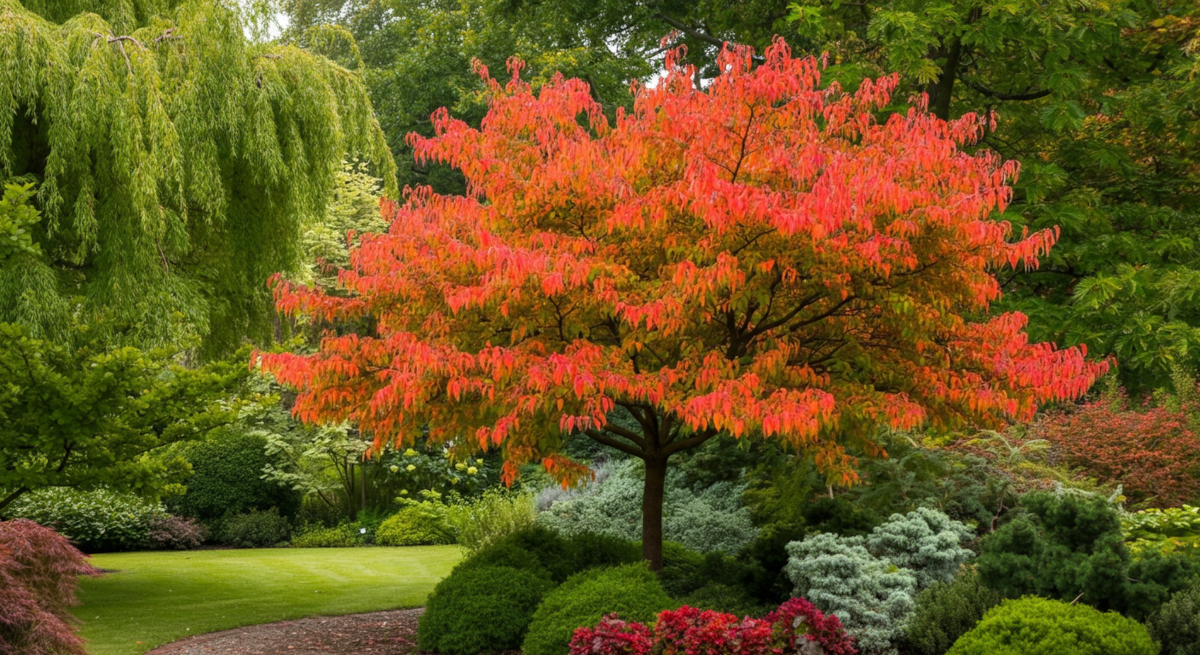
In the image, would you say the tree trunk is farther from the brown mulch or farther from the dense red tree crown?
the brown mulch

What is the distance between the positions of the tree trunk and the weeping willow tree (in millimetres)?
4624

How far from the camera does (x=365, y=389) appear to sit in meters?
7.77

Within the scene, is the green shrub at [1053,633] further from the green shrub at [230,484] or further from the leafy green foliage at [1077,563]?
the green shrub at [230,484]

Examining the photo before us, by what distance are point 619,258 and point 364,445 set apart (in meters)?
12.5

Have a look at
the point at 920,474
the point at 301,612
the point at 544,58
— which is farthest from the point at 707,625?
the point at 544,58

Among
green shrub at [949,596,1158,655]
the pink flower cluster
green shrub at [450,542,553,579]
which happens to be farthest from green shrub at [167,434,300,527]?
green shrub at [949,596,1158,655]

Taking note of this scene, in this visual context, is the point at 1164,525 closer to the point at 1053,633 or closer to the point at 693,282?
the point at 1053,633

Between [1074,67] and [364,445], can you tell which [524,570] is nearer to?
[1074,67]

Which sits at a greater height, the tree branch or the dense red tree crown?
the dense red tree crown

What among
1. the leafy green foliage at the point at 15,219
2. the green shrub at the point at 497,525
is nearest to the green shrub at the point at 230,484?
the green shrub at the point at 497,525

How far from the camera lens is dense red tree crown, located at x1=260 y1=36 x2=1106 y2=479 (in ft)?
21.0

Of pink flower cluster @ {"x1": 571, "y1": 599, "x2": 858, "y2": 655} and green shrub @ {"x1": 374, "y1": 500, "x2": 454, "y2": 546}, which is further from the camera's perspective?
green shrub @ {"x1": 374, "y1": 500, "x2": 454, "y2": 546}

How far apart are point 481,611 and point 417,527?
10.6m

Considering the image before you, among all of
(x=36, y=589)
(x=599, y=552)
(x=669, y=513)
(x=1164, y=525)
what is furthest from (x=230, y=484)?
(x=1164, y=525)
